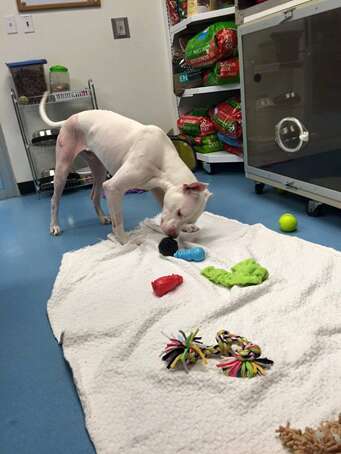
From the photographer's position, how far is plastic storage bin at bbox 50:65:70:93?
3318 millimetres

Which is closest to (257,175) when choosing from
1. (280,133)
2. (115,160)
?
(280,133)

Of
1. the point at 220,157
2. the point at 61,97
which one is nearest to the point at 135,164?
the point at 220,157

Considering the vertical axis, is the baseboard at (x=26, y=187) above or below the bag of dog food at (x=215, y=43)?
below

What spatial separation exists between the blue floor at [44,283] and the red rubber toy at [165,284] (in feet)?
1.38

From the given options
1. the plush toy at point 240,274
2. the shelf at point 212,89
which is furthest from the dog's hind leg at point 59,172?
the shelf at point 212,89

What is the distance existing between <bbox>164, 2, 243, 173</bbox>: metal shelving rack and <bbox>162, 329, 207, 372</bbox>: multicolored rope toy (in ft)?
7.61

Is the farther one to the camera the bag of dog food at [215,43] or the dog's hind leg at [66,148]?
the bag of dog food at [215,43]

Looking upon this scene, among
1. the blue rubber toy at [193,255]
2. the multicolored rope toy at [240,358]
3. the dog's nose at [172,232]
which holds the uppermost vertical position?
the dog's nose at [172,232]

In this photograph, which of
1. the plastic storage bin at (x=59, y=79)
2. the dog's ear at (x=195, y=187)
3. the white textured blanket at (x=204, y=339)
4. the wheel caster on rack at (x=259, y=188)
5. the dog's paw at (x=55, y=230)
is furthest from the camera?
the plastic storage bin at (x=59, y=79)

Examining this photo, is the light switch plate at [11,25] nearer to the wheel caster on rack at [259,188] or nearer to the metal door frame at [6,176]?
the metal door frame at [6,176]

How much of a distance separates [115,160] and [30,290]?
0.82m

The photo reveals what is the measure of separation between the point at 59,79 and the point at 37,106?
33 cm

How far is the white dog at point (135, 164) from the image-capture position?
184cm

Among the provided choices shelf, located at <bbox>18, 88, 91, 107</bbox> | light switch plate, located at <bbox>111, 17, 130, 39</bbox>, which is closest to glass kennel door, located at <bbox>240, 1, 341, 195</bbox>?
shelf, located at <bbox>18, 88, 91, 107</bbox>
